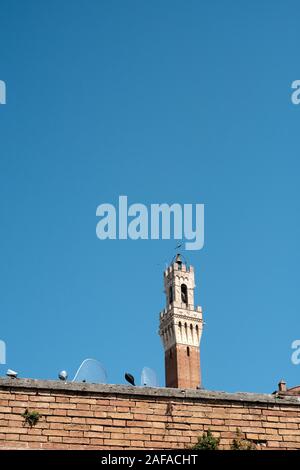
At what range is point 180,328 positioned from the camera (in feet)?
263

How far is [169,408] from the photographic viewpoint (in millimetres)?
13797

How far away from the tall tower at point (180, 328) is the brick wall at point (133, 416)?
61072mm

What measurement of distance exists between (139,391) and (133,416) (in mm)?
450

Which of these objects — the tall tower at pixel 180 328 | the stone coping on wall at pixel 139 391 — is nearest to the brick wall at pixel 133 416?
the stone coping on wall at pixel 139 391

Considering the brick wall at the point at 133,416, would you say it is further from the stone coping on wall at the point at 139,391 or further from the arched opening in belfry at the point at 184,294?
the arched opening in belfry at the point at 184,294

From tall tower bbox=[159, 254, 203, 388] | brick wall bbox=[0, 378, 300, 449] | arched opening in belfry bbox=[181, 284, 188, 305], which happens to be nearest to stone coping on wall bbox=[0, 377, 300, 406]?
brick wall bbox=[0, 378, 300, 449]

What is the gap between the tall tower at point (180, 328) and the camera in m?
76.9

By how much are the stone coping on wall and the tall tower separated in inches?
2399

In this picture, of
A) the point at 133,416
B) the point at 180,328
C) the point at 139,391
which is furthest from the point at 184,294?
A: the point at 133,416

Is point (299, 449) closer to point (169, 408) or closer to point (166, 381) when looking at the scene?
point (169, 408)

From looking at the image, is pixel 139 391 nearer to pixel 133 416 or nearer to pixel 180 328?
pixel 133 416

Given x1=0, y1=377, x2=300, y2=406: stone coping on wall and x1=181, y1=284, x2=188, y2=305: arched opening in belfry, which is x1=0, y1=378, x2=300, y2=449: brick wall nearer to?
x1=0, y1=377, x2=300, y2=406: stone coping on wall

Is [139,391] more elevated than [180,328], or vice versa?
[180,328]

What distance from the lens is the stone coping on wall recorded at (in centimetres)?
1318
